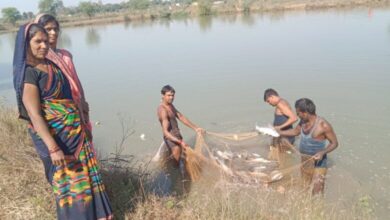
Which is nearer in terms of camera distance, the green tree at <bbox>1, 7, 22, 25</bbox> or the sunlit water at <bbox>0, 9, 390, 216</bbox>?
the sunlit water at <bbox>0, 9, 390, 216</bbox>

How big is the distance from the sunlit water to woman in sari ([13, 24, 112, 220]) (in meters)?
4.01

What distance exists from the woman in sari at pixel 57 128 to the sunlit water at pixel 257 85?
4014 millimetres

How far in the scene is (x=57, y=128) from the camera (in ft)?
8.75

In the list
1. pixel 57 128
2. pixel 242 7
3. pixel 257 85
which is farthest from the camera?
pixel 242 7

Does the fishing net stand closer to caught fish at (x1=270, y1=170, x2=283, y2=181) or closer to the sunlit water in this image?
caught fish at (x1=270, y1=170, x2=283, y2=181)

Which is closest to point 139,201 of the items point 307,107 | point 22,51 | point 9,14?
point 22,51

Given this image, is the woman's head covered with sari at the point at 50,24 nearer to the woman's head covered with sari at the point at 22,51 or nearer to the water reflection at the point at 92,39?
the woman's head covered with sari at the point at 22,51

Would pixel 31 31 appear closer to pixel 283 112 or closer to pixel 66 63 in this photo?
pixel 66 63

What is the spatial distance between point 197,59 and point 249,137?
10798 mm

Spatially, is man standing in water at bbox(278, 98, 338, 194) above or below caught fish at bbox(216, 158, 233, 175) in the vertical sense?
above

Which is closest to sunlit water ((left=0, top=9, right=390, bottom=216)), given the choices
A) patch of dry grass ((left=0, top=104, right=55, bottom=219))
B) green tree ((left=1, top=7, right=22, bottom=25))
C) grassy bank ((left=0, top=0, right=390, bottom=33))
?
patch of dry grass ((left=0, top=104, right=55, bottom=219))

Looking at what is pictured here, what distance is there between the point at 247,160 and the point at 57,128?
367 centimetres

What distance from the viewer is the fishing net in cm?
477

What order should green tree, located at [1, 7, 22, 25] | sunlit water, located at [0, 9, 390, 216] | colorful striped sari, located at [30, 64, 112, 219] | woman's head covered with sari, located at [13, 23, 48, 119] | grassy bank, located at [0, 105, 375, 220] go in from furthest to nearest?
green tree, located at [1, 7, 22, 25] < sunlit water, located at [0, 9, 390, 216] < grassy bank, located at [0, 105, 375, 220] < colorful striped sari, located at [30, 64, 112, 219] < woman's head covered with sari, located at [13, 23, 48, 119]
